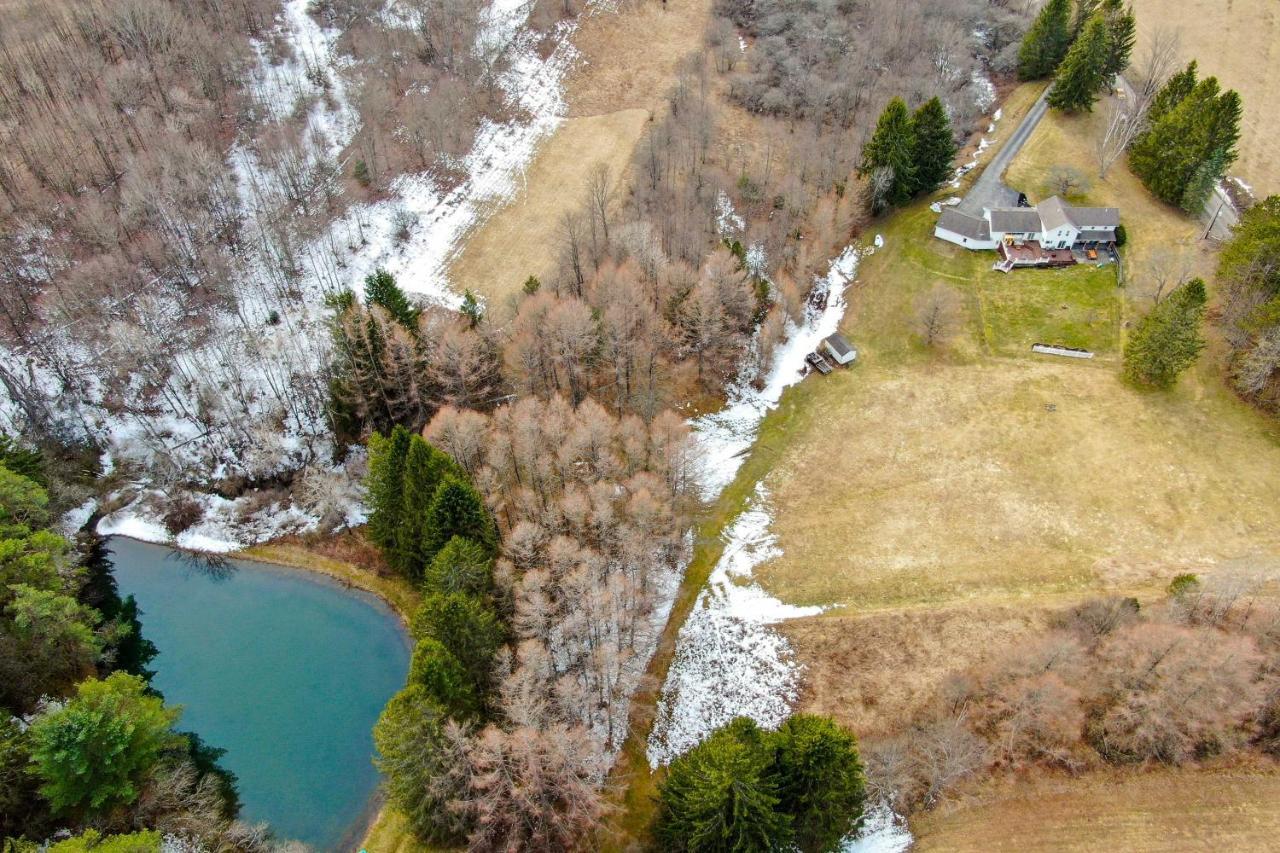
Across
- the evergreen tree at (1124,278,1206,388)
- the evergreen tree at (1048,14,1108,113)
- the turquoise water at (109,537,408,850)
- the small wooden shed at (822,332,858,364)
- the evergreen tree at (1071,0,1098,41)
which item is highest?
the evergreen tree at (1071,0,1098,41)

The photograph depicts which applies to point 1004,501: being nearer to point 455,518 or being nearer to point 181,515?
point 455,518

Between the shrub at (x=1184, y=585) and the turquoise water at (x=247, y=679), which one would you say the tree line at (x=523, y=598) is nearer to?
the turquoise water at (x=247, y=679)

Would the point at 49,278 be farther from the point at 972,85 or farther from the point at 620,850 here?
the point at 972,85

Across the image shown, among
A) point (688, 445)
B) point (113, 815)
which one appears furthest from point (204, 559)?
point (688, 445)

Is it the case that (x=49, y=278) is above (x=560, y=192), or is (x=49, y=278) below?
below

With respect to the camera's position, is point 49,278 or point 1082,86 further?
point 1082,86

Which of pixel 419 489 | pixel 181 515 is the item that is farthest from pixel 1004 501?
pixel 181 515

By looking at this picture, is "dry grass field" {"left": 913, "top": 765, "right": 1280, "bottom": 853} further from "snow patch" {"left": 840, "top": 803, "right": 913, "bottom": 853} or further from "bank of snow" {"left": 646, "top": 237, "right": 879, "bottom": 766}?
"bank of snow" {"left": 646, "top": 237, "right": 879, "bottom": 766}

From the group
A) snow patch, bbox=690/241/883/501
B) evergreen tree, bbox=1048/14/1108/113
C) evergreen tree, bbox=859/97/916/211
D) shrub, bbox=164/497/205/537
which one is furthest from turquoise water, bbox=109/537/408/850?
evergreen tree, bbox=1048/14/1108/113

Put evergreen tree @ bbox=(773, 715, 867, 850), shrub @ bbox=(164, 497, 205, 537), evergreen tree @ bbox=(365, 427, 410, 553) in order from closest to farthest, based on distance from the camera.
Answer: evergreen tree @ bbox=(773, 715, 867, 850), evergreen tree @ bbox=(365, 427, 410, 553), shrub @ bbox=(164, 497, 205, 537)
